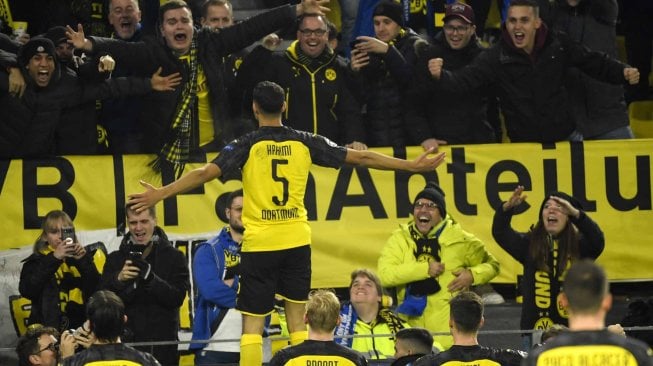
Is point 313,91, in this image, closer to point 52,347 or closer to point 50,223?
point 50,223

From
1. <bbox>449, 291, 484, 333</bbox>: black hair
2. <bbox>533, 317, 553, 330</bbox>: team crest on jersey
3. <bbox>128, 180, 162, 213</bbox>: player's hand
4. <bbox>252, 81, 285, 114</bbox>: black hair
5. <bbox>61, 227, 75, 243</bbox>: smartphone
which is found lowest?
<bbox>533, 317, 553, 330</bbox>: team crest on jersey

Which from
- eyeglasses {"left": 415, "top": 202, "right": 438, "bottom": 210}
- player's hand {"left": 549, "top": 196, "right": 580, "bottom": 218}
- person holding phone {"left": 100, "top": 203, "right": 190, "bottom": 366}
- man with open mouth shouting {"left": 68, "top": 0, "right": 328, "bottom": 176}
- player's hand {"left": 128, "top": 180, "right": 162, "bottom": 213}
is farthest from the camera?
man with open mouth shouting {"left": 68, "top": 0, "right": 328, "bottom": 176}

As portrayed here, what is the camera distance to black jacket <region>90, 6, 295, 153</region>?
42.5 ft

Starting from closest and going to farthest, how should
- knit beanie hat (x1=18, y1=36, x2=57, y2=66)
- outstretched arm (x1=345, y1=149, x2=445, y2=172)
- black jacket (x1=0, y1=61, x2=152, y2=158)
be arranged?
outstretched arm (x1=345, y1=149, x2=445, y2=172) < knit beanie hat (x1=18, y1=36, x2=57, y2=66) < black jacket (x1=0, y1=61, x2=152, y2=158)

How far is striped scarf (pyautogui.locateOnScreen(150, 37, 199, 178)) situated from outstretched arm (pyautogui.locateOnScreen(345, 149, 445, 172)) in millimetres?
2864

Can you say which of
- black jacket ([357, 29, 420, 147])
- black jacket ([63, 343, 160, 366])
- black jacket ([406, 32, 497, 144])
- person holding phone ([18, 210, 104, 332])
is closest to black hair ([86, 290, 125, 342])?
black jacket ([63, 343, 160, 366])

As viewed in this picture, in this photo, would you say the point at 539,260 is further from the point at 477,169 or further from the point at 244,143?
the point at 244,143

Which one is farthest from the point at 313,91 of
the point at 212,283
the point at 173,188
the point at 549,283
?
the point at 173,188

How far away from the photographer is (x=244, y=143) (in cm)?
1026

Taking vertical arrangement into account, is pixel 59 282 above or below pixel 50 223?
below

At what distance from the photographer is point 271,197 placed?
1030 centimetres

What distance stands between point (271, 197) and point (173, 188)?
2.19ft

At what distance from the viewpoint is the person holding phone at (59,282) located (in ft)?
38.4

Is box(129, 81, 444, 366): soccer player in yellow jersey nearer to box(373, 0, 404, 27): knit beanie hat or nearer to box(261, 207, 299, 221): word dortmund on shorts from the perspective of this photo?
box(261, 207, 299, 221): word dortmund on shorts
